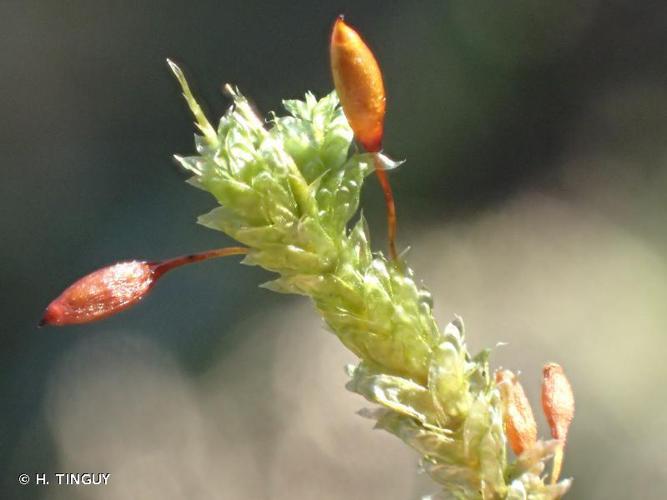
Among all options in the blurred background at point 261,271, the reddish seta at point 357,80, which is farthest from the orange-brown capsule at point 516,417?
the blurred background at point 261,271

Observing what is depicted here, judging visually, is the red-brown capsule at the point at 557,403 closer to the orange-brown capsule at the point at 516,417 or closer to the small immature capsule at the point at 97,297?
the orange-brown capsule at the point at 516,417

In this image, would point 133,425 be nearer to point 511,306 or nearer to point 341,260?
point 511,306

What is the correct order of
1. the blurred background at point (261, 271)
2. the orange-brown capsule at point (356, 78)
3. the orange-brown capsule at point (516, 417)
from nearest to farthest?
the orange-brown capsule at point (356, 78) < the orange-brown capsule at point (516, 417) < the blurred background at point (261, 271)

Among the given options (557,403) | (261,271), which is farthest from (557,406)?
(261,271)

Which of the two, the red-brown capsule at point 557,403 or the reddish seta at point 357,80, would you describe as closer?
the reddish seta at point 357,80

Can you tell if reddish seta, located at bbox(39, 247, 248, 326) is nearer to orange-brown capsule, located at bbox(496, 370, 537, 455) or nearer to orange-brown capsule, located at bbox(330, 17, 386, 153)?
orange-brown capsule, located at bbox(330, 17, 386, 153)

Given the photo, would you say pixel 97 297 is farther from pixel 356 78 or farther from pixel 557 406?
pixel 557 406

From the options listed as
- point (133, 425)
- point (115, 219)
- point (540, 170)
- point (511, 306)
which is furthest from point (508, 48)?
point (133, 425)
